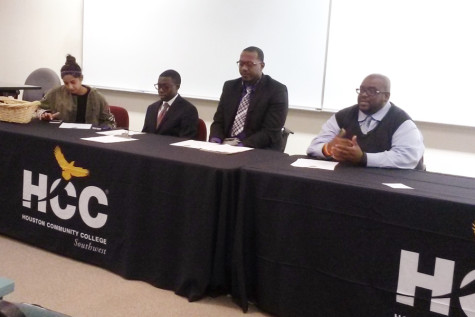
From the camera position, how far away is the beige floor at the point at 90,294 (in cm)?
250

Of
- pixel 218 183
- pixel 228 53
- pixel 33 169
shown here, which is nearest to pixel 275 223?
pixel 218 183

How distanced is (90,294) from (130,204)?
1.60 feet

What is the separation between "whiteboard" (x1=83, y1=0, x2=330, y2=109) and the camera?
447 cm

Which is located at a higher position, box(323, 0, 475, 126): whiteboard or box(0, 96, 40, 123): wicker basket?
box(323, 0, 475, 126): whiteboard

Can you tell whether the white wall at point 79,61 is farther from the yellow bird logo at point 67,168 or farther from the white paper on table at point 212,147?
the yellow bird logo at point 67,168

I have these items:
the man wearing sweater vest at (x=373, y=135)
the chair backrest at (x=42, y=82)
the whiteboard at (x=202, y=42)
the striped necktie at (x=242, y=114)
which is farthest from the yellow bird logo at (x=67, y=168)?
the chair backrest at (x=42, y=82)

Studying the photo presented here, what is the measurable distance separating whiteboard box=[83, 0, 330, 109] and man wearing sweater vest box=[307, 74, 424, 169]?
1.54 m

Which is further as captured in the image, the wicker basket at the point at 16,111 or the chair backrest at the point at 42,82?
the chair backrest at the point at 42,82

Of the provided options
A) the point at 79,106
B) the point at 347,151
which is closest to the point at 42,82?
the point at 79,106

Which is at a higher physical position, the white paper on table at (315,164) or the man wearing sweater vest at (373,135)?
the man wearing sweater vest at (373,135)

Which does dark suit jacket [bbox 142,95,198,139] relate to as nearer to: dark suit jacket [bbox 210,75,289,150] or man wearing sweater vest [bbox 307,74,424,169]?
dark suit jacket [bbox 210,75,289,150]

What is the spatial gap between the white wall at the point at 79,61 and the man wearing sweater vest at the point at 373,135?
53.5 inches

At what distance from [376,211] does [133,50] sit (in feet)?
12.7

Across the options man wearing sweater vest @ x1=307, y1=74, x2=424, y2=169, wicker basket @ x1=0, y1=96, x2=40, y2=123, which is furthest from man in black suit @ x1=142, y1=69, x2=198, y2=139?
man wearing sweater vest @ x1=307, y1=74, x2=424, y2=169
